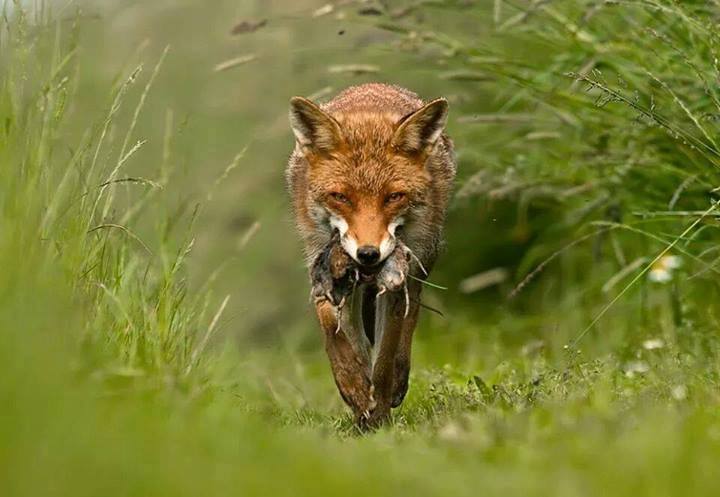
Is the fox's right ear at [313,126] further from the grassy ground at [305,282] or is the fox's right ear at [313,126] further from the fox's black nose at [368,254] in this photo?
the fox's black nose at [368,254]

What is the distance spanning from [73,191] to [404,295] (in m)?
1.92

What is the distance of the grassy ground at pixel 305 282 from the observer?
3676 millimetres

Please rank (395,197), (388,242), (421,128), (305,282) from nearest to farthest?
(388,242) → (395,197) → (421,128) → (305,282)

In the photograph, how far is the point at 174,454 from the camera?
11.6ft

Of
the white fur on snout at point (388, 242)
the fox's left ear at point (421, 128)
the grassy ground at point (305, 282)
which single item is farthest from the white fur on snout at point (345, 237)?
the grassy ground at point (305, 282)

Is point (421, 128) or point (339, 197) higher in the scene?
point (421, 128)

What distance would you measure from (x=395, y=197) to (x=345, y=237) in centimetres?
39

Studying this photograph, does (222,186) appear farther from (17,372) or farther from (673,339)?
(17,372)

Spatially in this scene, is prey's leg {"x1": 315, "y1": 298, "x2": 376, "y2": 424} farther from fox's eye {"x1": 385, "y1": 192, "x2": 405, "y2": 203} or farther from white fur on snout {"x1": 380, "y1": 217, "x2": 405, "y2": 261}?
fox's eye {"x1": 385, "y1": 192, "x2": 405, "y2": 203}

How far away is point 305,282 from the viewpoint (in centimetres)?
1210

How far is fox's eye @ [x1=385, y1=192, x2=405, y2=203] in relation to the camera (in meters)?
6.66

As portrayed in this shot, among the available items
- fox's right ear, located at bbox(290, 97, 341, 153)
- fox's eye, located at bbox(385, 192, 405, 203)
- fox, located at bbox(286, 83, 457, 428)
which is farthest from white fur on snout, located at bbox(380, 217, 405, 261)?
fox's right ear, located at bbox(290, 97, 341, 153)

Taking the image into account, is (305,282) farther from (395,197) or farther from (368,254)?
(368,254)

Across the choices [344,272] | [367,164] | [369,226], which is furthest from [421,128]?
[344,272]
